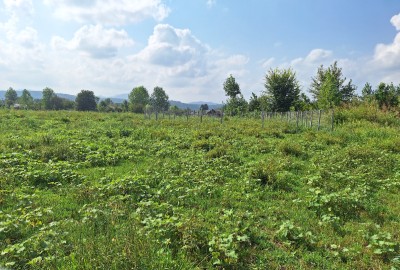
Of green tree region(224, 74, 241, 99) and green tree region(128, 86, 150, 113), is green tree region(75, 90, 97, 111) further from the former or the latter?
green tree region(224, 74, 241, 99)

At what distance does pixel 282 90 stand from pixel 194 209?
128 ft

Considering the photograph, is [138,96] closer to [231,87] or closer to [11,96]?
[11,96]

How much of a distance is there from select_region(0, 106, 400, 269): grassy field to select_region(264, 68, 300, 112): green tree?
3196 cm

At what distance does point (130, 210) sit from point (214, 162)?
4.54 m

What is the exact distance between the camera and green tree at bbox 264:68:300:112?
4234 cm

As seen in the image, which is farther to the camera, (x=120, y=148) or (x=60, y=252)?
(x=120, y=148)

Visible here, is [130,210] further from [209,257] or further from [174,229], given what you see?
[209,257]

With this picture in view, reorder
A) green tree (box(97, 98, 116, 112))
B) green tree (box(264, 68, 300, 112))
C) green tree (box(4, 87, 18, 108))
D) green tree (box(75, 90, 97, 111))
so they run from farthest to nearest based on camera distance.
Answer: green tree (box(4, 87, 18, 108)) < green tree (box(97, 98, 116, 112)) < green tree (box(75, 90, 97, 111)) < green tree (box(264, 68, 300, 112))

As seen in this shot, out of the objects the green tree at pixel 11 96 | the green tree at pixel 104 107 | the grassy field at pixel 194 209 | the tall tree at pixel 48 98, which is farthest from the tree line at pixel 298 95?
the green tree at pixel 11 96

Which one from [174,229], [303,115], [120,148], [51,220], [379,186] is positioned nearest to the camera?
[174,229]

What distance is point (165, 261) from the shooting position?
386 centimetres

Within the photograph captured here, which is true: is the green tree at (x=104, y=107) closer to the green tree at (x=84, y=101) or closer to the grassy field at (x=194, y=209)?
the green tree at (x=84, y=101)

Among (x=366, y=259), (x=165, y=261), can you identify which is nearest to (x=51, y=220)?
(x=165, y=261)

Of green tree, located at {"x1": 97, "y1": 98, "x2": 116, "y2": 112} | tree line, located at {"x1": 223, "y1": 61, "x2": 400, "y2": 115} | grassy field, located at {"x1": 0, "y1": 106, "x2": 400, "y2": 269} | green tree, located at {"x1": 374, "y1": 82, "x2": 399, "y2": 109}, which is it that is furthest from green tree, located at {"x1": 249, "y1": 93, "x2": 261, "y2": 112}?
green tree, located at {"x1": 97, "y1": 98, "x2": 116, "y2": 112}
